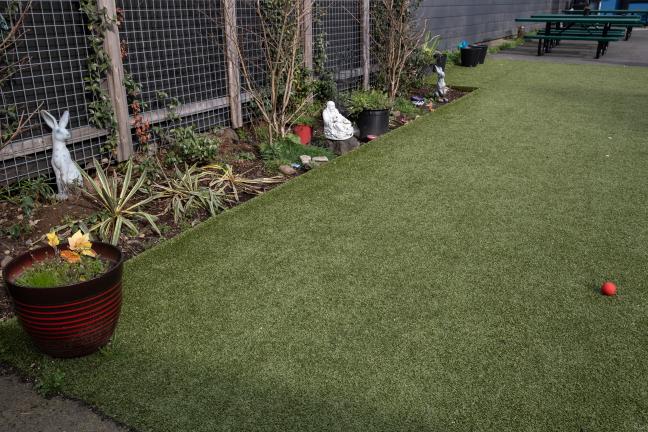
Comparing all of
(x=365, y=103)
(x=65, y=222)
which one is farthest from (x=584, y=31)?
(x=65, y=222)

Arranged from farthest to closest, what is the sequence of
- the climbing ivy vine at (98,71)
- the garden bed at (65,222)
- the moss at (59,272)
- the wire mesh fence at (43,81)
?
1. the climbing ivy vine at (98,71)
2. the wire mesh fence at (43,81)
3. the garden bed at (65,222)
4. the moss at (59,272)

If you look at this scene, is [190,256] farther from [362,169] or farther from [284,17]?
[284,17]

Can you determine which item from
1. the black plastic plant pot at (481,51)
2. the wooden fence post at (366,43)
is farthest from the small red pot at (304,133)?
the black plastic plant pot at (481,51)

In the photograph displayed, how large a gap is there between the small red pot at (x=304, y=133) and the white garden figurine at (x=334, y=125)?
8.5 inches

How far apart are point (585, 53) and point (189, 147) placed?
37.2 ft

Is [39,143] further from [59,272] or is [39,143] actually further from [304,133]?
[304,133]

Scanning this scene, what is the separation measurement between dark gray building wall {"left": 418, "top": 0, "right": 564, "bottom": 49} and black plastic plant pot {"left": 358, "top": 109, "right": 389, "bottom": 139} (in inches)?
130

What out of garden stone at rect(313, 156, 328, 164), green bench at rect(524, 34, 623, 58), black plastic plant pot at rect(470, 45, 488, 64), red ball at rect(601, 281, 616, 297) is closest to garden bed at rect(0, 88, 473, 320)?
garden stone at rect(313, 156, 328, 164)

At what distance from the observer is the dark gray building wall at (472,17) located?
1062 cm

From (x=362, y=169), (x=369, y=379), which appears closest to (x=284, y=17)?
(x=362, y=169)

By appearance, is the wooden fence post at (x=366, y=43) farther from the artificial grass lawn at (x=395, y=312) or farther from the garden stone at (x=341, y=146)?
the artificial grass lawn at (x=395, y=312)

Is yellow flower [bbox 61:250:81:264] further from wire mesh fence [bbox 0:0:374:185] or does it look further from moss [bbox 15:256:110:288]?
wire mesh fence [bbox 0:0:374:185]

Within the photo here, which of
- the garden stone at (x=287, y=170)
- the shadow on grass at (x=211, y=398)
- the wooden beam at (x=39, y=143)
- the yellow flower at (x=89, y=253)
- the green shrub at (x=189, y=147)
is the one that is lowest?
the shadow on grass at (x=211, y=398)

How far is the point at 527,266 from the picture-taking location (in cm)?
322
